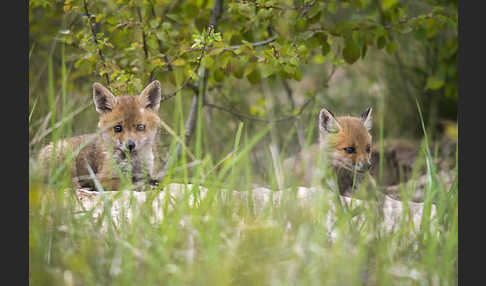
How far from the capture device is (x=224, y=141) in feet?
20.0

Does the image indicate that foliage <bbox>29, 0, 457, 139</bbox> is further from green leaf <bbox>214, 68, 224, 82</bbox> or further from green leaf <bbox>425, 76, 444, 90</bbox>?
green leaf <bbox>425, 76, 444, 90</bbox>

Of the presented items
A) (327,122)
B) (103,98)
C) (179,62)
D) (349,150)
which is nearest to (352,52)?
(327,122)

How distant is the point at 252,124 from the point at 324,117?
77.8 inches

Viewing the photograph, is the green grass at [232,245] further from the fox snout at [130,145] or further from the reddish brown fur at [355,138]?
the reddish brown fur at [355,138]

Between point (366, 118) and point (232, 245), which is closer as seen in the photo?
point (232, 245)

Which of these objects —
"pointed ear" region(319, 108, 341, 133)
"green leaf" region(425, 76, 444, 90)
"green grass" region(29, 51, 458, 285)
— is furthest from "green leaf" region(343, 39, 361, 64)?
"green grass" region(29, 51, 458, 285)

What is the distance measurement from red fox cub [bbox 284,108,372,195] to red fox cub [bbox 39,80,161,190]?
4.20 ft

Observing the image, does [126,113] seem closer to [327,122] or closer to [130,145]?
[130,145]

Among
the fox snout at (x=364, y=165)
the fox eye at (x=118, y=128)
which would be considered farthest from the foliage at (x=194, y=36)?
the fox snout at (x=364, y=165)

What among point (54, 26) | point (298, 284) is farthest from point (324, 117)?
point (54, 26)

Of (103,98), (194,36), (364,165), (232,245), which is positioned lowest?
(232,245)

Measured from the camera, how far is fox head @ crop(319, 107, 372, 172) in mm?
4504

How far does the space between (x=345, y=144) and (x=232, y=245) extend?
169cm

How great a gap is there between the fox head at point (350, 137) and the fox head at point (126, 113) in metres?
1.41
